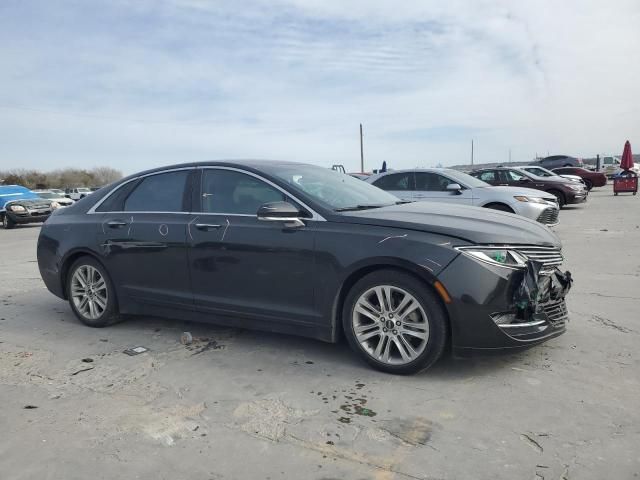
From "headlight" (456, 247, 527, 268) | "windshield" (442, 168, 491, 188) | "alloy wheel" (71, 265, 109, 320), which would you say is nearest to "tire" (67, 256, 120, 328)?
"alloy wheel" (71, 265, 109, 320)

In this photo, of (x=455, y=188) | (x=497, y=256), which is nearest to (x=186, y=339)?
(x=497, y=256)

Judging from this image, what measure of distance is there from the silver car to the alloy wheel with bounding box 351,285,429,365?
22.8 feet

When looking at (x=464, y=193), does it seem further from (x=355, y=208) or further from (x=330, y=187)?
(x=355, y=208)

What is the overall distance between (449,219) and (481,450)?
1.71 m

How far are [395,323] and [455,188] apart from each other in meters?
7.45

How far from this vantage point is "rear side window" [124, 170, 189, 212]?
4.97m

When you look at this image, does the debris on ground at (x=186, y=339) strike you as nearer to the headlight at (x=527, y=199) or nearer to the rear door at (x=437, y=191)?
the rear door at (x=437, y=191)

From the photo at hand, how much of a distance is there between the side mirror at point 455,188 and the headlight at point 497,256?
716 cm

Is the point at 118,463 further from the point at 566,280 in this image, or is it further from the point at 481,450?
the point at 566,280

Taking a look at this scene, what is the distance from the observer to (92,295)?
5.45m

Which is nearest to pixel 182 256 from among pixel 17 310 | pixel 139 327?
pixel 139 327

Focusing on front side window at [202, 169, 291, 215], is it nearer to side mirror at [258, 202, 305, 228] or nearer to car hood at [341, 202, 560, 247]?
side mirror at [258, 202, 305, 228]

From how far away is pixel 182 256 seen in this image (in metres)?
4.75

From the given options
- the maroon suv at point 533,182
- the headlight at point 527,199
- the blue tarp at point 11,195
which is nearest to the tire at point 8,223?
the blue tarp at point 11,195
